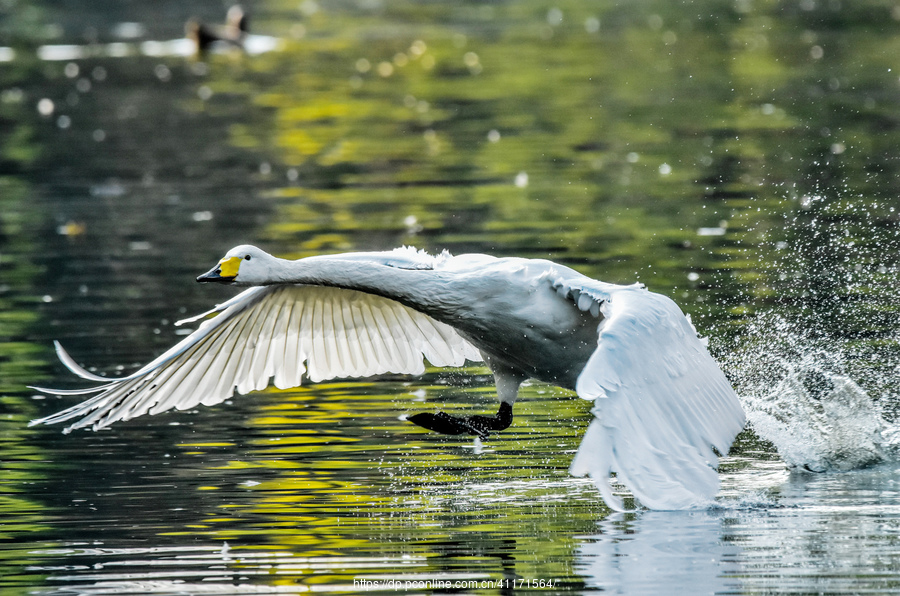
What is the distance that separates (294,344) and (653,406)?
425 centimetres

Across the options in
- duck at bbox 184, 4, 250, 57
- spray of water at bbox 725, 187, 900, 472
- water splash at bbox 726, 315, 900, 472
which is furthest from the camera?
duck at bbox 184, 4, 250, 57

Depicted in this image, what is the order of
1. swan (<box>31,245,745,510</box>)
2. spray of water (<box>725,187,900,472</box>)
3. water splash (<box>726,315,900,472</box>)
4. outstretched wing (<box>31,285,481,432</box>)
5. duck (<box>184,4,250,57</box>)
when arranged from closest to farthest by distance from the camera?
swan (<box>31,245,745,510</box>), water splash (<box>726,315,900,472</box>), spray of water (<box>725,187,900,472</box>), outstretched wing (<box>31,285,481,432</box>), duck (<box>184,4,250,57</box>)

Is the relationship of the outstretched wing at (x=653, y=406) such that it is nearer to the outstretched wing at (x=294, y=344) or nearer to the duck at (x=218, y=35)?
the outstretched wing at (x=294, y=344)

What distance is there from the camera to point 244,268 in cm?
1022

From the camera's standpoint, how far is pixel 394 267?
34.4 ft

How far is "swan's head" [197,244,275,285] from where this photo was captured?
10.2 meters

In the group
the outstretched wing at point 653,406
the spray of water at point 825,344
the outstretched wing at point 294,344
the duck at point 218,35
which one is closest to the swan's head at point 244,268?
the outstretched wing at point 294,344

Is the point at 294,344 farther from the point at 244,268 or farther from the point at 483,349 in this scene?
the point at 483,349

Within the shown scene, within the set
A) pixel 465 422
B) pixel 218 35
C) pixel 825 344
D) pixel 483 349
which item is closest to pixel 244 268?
pixel 483 349

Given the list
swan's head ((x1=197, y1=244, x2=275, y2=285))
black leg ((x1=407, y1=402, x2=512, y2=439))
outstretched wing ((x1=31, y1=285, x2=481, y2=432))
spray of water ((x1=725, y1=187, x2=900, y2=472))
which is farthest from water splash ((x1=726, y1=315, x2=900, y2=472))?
swan's head ((x1=197, y1=244, x2=275, y2=285))

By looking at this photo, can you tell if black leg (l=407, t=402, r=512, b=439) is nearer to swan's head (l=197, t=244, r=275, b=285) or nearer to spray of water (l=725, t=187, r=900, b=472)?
swan's head (l=197, t=244, r=275, b=285)

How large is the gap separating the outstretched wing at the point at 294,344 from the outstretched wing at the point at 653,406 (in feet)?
8.52

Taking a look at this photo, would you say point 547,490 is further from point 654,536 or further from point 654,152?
point 654,152

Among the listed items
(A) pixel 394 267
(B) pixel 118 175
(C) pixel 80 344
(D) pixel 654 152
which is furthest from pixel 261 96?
(A) pixel 394 267
